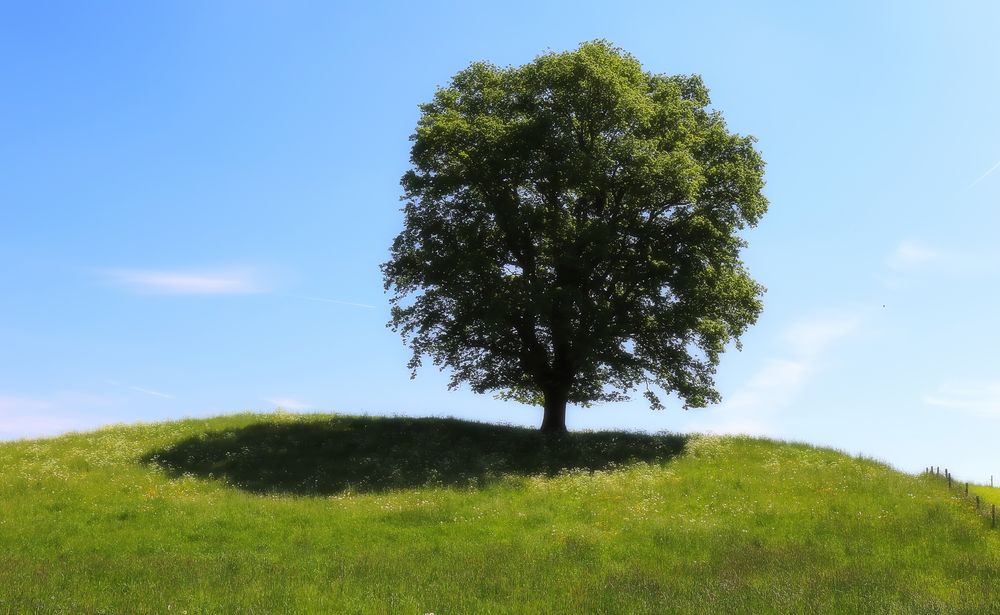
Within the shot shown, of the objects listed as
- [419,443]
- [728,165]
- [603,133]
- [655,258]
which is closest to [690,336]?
[655,258]

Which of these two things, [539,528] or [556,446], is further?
[556,446]

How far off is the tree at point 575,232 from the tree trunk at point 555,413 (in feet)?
0.21

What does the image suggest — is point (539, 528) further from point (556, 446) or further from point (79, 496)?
point (79, 496)

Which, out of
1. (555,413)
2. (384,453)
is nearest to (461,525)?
(384,453)

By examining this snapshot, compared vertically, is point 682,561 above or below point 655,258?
below

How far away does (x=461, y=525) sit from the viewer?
24172 mm

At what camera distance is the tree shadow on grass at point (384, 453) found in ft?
104

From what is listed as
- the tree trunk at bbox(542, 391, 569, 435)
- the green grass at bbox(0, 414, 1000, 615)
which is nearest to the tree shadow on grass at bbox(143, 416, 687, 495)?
the green grass at bbox(0, 414, 1000, 615)

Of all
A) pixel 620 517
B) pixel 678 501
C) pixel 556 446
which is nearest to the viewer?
pixel 620 517

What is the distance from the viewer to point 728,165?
123ft

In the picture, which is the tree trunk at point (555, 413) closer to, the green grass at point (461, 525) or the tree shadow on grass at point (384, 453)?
the tree shadow on grass at point (384, 453)

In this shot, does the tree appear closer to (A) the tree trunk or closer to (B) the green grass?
(A) the tree trunk

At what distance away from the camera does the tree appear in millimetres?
36156

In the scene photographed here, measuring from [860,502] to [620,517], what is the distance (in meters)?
8.88
